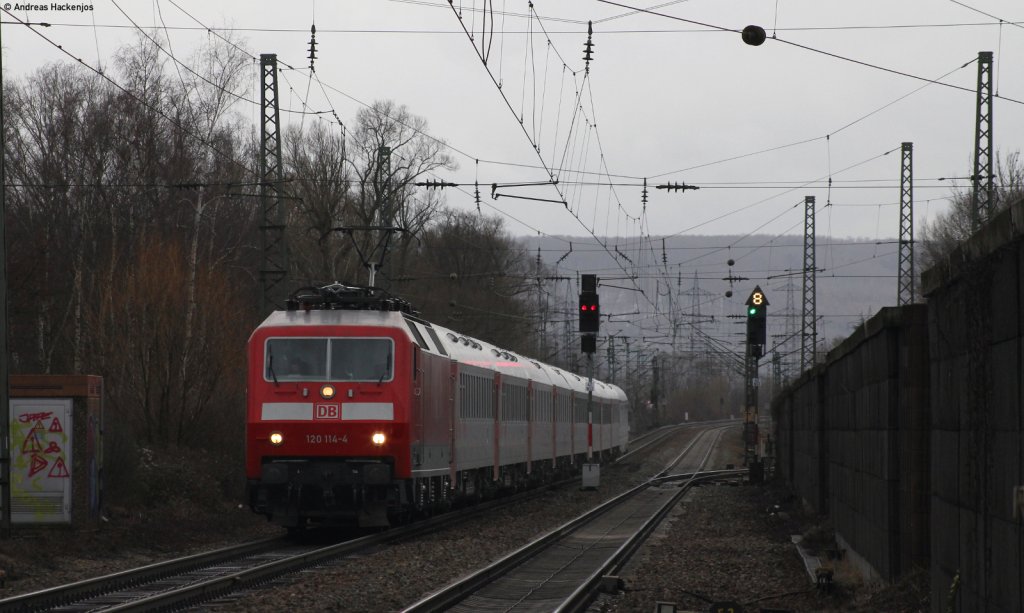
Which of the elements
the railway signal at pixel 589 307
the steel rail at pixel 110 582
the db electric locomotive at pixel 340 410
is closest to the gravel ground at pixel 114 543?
the steel rail at pixel 110 582

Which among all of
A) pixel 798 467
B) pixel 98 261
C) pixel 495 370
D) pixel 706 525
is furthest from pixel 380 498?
pixel 98 261

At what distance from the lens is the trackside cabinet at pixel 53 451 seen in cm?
1819

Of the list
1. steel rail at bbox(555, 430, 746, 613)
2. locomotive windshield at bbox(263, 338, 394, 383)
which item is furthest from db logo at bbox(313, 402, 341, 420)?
steel rail at bbox(555, 430, 746, 613)

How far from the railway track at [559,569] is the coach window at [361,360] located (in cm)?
325

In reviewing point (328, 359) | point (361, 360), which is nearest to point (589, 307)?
point (361, 360)

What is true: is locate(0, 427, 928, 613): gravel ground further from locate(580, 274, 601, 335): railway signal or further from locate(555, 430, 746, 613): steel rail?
locate(580, 274, 601, 335): railway signal

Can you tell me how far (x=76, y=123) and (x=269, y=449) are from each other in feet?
89.5

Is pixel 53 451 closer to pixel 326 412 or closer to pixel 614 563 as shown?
pixel 326 412

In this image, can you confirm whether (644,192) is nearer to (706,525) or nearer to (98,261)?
(706,525)

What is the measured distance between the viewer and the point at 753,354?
4044 cm

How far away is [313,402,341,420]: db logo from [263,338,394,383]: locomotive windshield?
0.43m

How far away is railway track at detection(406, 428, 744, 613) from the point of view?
13461mm

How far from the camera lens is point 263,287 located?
89.1ft

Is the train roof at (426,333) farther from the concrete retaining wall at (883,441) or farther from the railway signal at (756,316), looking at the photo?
the concrete retaining wall at (883,441)
